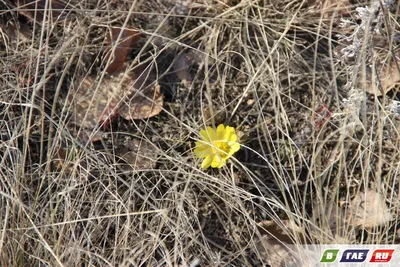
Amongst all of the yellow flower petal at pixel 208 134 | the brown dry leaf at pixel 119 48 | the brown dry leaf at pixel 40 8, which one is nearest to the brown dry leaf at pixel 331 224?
the yellow flower petal at pixel 208 134

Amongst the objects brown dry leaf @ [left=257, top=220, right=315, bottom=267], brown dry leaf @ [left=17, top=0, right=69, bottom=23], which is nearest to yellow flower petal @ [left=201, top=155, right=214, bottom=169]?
brown dry leaf @ [left=257, top=220, right=315, bottom=267]

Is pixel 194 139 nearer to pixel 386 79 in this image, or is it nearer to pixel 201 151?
pixel 201 151

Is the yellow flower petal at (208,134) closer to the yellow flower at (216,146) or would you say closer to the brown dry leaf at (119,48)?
the yellow flower at (216,146)

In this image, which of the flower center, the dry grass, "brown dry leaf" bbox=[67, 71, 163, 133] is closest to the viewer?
the dry grass

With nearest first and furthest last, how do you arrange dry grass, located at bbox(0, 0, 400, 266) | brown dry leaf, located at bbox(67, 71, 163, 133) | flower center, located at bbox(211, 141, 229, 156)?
dry grass, located at bbox(0, 0, 400, 266) → flower center, located at bbox(211, 141, 229, 156) → brown dry leaf, located at bbox(67, 71, 163, 133)

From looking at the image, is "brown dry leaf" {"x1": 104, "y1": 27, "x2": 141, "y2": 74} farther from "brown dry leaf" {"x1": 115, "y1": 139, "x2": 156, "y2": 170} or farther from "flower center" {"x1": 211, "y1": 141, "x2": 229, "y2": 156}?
"flower center" {"x1": 211, "y1": 141, "x2": 229, "y2": 156}
